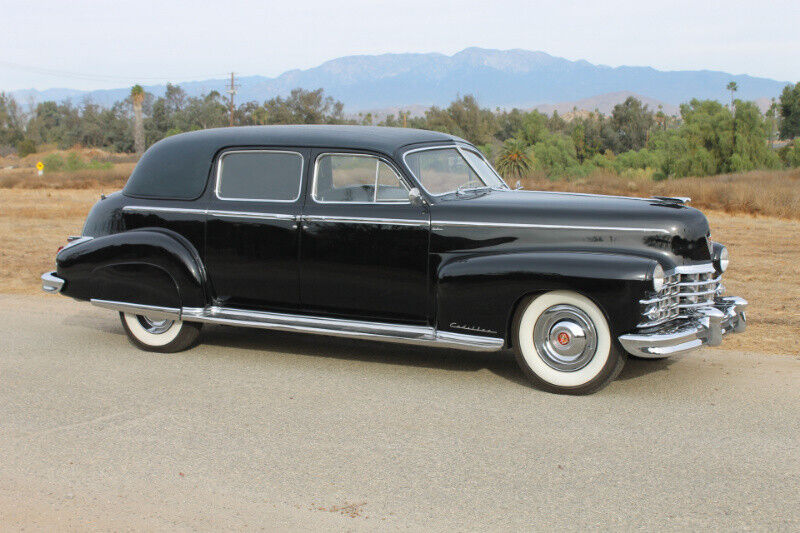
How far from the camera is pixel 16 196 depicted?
97.7ft

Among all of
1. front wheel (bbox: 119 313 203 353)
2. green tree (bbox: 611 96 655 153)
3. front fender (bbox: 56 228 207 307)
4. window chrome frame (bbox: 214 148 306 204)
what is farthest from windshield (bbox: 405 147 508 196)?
green tree (bbox: 611 96 655 153)

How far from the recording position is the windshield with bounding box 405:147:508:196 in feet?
20.9

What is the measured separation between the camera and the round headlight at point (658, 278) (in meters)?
5.33

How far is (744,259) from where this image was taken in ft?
43.3

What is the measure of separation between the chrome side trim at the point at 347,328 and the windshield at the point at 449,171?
1074 mm

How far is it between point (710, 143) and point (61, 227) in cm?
3100

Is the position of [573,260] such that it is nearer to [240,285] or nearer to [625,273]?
[625,273]

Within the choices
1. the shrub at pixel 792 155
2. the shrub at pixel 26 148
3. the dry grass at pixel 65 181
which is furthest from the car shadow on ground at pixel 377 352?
the shrub at pixel 26 148

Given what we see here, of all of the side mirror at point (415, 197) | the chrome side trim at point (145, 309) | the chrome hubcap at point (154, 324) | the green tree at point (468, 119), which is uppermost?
the green tree at point (468, 119)

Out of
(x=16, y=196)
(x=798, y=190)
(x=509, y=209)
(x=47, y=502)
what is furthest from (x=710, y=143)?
(x=47, y=502)

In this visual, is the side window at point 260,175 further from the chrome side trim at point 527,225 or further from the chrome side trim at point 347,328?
the chrome side trim at point 527,225

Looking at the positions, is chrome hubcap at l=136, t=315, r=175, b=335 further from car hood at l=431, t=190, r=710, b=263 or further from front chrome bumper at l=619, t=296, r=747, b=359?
front chrome bumper at l=619, t=296, r=747, b=359

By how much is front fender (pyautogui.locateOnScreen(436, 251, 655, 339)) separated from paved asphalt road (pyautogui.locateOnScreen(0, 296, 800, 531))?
0.53 meters

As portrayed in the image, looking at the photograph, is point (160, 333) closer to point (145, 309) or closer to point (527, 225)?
point (145, 309)
